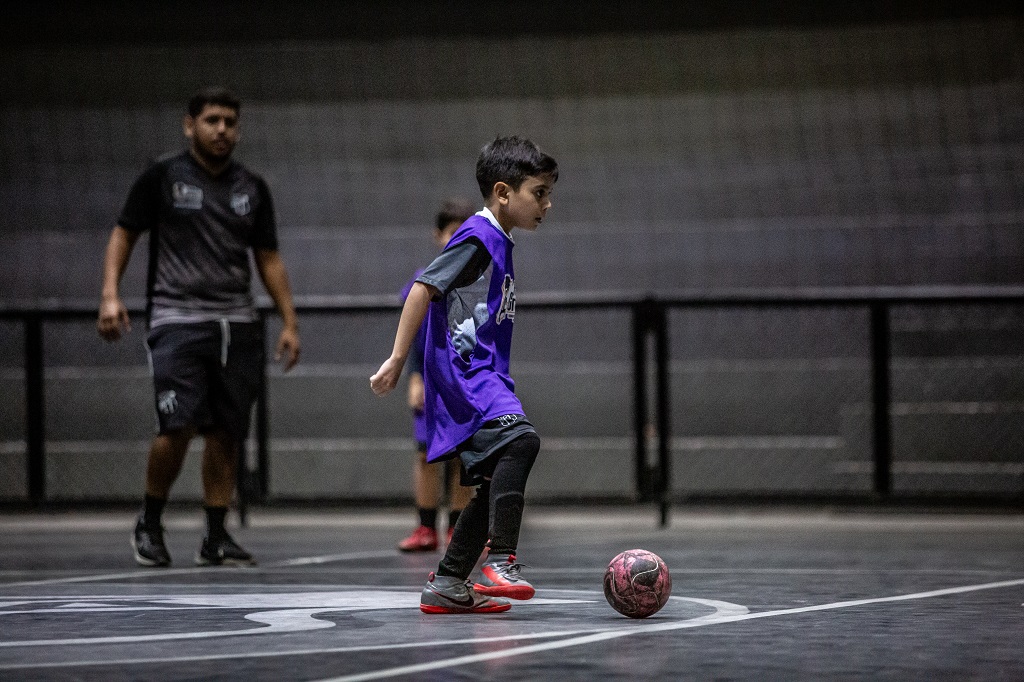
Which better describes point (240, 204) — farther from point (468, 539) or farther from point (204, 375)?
point (468, 539)

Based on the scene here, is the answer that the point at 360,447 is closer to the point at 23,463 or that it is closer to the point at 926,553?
the point at 23,463

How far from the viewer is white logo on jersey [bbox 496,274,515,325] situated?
4.68 meters

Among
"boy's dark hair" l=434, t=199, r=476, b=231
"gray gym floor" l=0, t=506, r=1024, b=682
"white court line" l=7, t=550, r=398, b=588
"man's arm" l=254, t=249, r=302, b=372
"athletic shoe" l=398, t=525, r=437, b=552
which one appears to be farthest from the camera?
"athletic shoe" l=398, t=525, r=437, b=552

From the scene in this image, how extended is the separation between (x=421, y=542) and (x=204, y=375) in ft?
4.46

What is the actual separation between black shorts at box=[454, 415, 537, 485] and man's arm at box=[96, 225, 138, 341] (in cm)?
209

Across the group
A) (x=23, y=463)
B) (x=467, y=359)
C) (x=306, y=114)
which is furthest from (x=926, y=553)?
(x=306, y=114)

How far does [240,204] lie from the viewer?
21.1 ft

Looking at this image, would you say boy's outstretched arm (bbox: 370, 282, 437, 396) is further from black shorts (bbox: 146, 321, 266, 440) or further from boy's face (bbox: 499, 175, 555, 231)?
black shorts (bbox: 146, 321, 266, 440)

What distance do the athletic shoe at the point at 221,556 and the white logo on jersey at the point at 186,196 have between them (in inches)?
50.9

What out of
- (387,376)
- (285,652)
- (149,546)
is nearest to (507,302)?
(387,376)

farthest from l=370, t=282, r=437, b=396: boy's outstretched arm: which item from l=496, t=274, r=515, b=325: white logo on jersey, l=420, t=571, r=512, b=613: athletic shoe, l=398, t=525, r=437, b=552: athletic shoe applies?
l=398, t=525, r=437, b=552: athletic shoe

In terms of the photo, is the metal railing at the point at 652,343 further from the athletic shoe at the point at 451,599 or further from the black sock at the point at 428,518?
the athletic shoe at the point at 451,599

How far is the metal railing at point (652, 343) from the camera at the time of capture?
8.34 meters

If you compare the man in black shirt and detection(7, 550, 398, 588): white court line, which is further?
the man in black shirt
